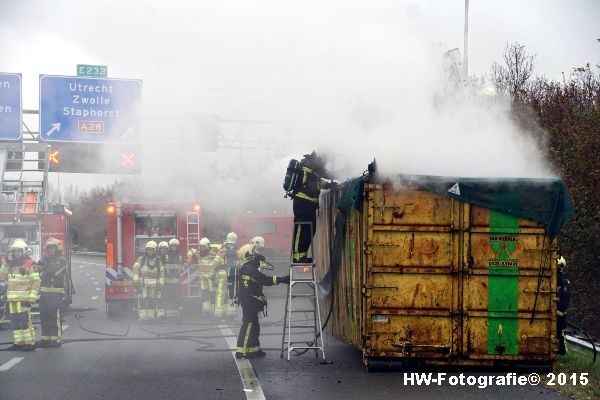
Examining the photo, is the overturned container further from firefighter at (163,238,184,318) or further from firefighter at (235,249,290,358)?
firefighter at (163,238,184,318)

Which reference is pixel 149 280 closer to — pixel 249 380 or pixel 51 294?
pixel 51 294

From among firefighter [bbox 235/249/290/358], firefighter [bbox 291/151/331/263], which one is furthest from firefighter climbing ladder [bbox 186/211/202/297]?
firefighter [bbox 291/151/331/263]

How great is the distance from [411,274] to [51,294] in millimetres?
6661

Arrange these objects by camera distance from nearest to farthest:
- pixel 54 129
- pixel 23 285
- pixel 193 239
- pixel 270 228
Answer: pixel 23 285
pixel 193 239
pixel 54 129
pixel 270 228

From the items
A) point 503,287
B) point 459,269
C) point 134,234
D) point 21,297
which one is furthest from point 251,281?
point 134,234

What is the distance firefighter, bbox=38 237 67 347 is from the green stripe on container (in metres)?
7.31

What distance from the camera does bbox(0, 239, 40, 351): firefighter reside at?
512 inches

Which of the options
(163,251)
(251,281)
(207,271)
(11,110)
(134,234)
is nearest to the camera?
(251,281)

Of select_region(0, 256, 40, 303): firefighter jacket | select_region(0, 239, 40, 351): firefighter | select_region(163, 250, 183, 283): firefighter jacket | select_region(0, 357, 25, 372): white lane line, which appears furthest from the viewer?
select_region(163, 250, 183, 283): firefighter jacket

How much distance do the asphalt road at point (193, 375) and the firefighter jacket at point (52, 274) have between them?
1004mm

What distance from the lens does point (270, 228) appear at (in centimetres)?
2983

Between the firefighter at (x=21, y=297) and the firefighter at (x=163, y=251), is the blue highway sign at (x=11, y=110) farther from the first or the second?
the firefighter at (x=21, y=297)

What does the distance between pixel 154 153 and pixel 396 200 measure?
48.0 ft

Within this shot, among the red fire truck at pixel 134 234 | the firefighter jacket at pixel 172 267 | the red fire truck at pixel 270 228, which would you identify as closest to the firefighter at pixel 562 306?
the firefighter jacket at pixel 172 267
